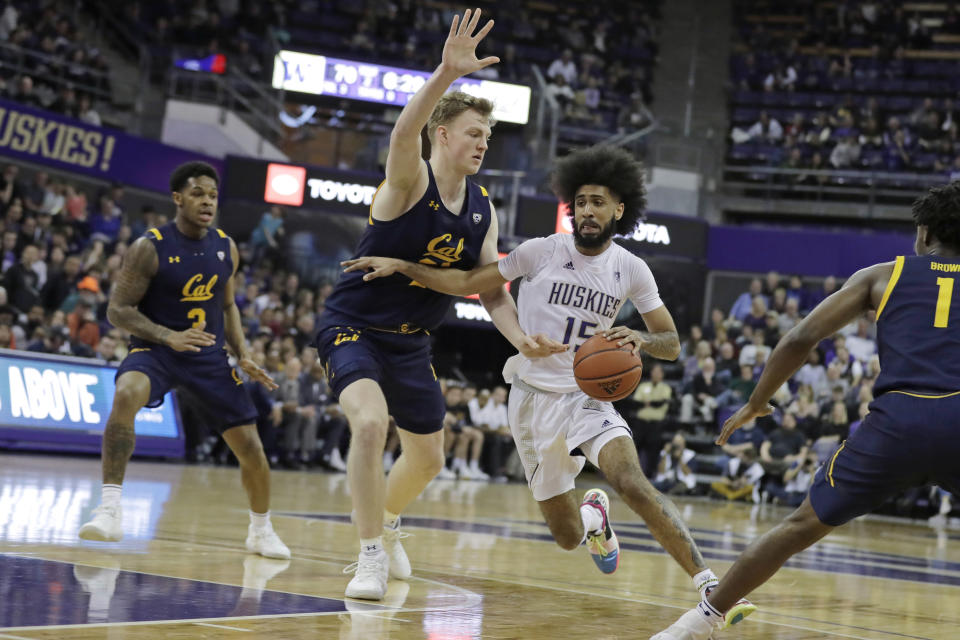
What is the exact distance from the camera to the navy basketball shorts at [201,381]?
6.35 metres

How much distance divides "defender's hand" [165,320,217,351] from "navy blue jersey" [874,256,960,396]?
3606 millimetres

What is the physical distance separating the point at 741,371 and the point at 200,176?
13.5 meters

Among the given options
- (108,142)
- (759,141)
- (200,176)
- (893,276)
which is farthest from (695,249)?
(893,276)

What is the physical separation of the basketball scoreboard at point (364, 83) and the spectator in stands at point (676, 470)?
6.63 m

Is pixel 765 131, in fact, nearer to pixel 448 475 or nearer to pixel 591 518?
pixel 448 475

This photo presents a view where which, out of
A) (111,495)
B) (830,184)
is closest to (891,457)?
(111,495)

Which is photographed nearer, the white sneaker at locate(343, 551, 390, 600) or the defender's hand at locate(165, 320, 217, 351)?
the white sneaker at locate(343, 551, 390, 600)

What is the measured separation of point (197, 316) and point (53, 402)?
27.2 ft

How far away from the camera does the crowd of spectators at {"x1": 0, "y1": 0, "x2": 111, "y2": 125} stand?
18625 mm

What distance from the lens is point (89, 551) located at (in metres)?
5.75

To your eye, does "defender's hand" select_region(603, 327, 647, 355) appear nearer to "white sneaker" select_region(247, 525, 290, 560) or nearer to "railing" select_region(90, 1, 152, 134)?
"white sneaker" select_region(247, 525, 290, 560)

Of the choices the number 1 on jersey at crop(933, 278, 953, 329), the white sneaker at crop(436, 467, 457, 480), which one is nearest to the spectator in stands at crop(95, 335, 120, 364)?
the white sneaker at crop(436, 467, 457, 480)

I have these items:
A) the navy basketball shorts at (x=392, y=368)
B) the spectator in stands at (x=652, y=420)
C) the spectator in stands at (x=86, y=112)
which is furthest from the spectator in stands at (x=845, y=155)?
the navy basketball shorts at (x=392, y=368)

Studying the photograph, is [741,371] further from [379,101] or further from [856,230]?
[379,101]
